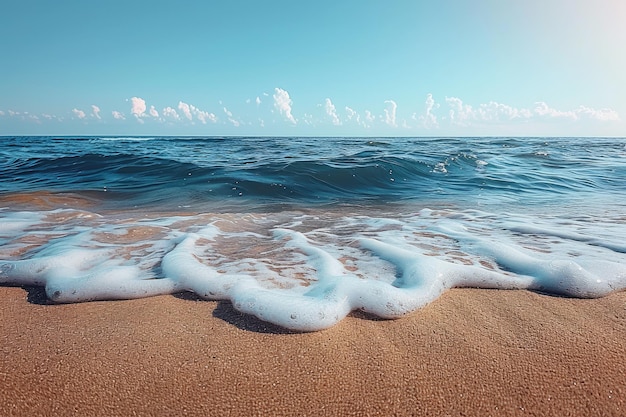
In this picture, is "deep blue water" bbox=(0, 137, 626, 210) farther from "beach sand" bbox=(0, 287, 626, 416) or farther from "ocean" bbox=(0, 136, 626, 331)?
"beach sand" bbox=(0, 287, 626, 416)

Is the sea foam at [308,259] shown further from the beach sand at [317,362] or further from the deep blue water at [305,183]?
the deep blue water at [305,183]

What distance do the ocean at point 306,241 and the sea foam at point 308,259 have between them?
1 cm

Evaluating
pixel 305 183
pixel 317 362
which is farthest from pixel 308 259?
pixel 305 183

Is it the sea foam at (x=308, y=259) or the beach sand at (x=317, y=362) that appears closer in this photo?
the beach sand at (x=317, y=362)

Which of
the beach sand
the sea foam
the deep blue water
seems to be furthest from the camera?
the deep blue water

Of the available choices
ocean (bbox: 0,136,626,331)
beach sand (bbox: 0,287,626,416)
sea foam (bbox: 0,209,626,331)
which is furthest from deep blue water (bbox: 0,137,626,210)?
beach sand (bbox: 0,287,626,416)

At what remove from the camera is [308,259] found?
A: 2496 mm

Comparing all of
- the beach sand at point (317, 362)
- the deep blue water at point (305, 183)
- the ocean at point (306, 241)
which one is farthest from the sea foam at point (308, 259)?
the deep blue water at point (305, 183)

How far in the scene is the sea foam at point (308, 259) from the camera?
1808 mm

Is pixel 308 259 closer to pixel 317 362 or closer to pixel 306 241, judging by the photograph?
pixel 306 241

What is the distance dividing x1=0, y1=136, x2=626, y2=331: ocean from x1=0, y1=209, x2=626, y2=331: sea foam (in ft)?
0.03

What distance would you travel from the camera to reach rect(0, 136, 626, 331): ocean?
187 centimetres

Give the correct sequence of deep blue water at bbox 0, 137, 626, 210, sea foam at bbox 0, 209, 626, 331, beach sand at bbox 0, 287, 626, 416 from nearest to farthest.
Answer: beach sand at bbox 0, 287, 626, 416, sea foam at bbox 0, 209, 626, 331, deep blue water at bbox 0, 137, 626, 210

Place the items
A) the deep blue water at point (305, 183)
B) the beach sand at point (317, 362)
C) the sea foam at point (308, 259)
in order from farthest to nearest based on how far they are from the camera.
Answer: the deep blue water at point (305, 183) < the sea foam at point (308, 259) < the beach sand at point (317, 362)
